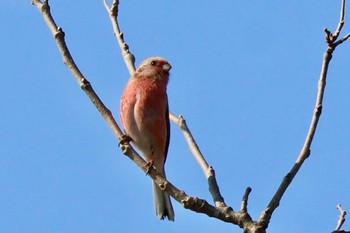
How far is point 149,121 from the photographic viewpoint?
7031 mm

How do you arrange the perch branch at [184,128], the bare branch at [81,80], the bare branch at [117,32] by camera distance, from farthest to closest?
the bare branch at [117,32], the perch branch at [184,128], the bare branch at [81,80]

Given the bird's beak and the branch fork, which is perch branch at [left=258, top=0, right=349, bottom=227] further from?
the bird's beak

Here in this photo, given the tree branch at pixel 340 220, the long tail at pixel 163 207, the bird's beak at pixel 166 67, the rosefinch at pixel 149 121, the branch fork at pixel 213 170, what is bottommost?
the tree branch at pixel 340 220

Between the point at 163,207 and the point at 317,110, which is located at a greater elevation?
the point at 163,207

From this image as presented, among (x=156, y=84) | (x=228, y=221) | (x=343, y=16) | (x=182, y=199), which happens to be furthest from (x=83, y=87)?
(x=156, y=84)

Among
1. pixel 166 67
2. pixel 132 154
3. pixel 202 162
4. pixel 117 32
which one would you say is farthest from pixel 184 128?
pixel 166 67

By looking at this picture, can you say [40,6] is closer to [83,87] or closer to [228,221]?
[83,87]

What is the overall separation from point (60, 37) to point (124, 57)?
160 cm

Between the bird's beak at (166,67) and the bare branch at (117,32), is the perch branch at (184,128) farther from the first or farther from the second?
the bird's beak at (166,67)

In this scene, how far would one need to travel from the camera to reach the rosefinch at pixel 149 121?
698cm

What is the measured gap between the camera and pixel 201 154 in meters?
5.34

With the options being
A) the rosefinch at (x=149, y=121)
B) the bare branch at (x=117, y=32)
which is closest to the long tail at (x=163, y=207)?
the rosefinch at (x=149, y=121)

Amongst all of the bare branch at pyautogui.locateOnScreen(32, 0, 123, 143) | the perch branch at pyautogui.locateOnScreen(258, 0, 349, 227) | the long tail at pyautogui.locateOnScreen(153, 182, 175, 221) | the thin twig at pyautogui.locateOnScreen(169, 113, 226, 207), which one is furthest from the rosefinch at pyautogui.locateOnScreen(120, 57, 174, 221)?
the perch branch at pyautogui.locateOnScreen(258, 0, 349, 227)

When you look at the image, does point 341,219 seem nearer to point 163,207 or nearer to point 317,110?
point 317,110
